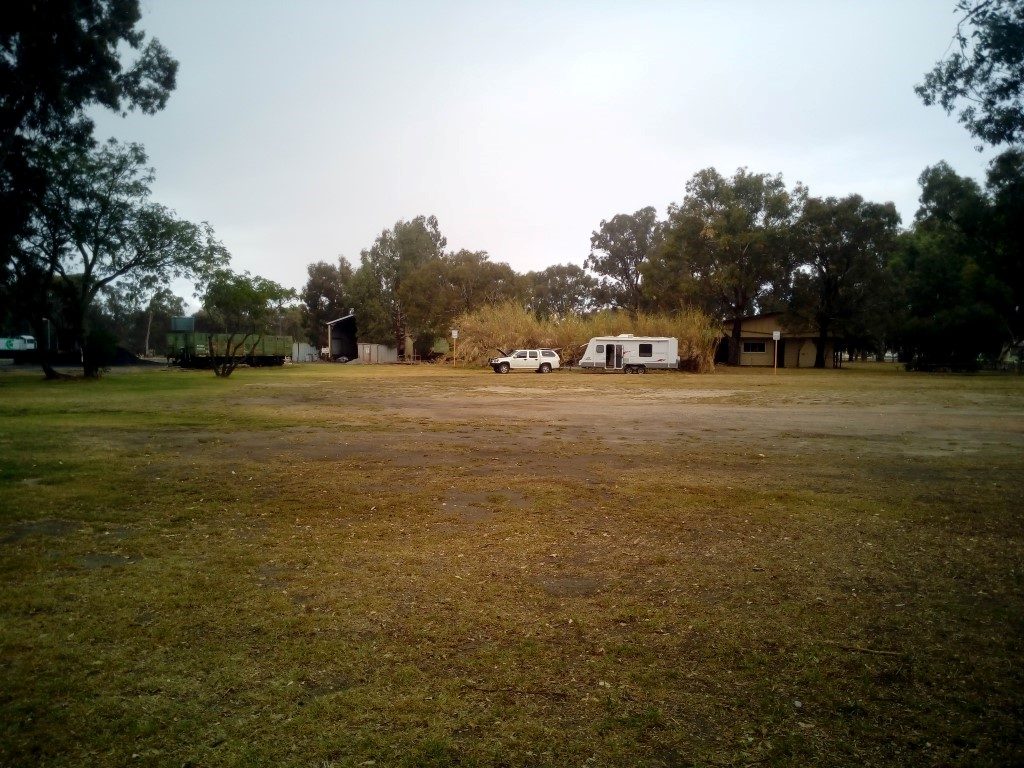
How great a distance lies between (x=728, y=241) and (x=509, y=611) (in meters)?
53.7

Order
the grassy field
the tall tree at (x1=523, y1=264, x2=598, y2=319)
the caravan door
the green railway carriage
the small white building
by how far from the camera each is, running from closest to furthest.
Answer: the grassy field
the caravan door
the green railway carriage
the small white building
the tall tree at (x1=523, y1=264, x2=598, y2=319)

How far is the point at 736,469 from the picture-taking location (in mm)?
9031

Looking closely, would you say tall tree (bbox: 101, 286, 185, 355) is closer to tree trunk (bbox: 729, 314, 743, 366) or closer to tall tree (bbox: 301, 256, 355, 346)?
tall tree (bbox: 301, 256, 355, 346)

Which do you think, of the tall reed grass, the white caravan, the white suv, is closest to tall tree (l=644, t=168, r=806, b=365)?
the tall reed grass

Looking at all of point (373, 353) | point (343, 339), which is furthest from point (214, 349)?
point (343, 339)

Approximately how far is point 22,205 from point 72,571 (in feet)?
41.8

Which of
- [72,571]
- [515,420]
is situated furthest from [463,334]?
[72,571]

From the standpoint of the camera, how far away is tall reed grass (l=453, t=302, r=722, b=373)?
49.0 metres

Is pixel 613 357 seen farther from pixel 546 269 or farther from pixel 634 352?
pixel 546 269

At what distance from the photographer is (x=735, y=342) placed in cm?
5978

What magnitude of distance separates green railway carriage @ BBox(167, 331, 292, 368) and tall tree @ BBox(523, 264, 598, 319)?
133 feet

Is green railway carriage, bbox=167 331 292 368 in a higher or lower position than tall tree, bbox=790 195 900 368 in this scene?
lower

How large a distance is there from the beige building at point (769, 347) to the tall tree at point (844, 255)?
15.2 feet

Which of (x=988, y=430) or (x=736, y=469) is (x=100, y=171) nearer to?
(x=736, y=469)
